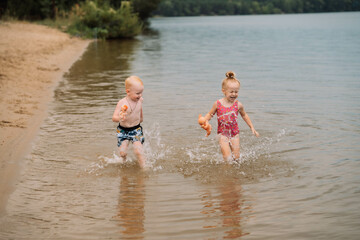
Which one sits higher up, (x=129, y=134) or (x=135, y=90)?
(x=135, y=90)

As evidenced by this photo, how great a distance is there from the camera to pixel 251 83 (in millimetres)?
12102

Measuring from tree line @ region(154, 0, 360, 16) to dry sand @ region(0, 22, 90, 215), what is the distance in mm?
90053

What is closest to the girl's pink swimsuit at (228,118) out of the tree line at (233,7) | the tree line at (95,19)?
the tree line at (95,19)

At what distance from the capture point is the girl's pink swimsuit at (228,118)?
19.5ft

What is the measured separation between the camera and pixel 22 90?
10.2 m

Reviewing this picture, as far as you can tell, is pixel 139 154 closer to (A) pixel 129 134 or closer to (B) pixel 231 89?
(A) pixel 129 134

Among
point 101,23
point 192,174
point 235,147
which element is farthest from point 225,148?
point 101,23

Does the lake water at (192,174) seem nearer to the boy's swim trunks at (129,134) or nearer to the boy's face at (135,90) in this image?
the boy's swim trunks at (129,134)

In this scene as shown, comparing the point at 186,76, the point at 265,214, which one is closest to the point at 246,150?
the point at 265,214

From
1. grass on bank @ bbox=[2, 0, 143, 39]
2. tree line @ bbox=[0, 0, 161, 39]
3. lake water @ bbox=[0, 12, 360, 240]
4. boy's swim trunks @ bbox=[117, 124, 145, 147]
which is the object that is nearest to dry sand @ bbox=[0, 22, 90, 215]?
lake water @ bbox=[0, 12, 360, 240]

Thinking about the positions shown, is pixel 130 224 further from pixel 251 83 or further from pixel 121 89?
pixel 251 83

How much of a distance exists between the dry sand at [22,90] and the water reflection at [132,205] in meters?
1.18

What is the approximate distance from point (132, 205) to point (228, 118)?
197cm

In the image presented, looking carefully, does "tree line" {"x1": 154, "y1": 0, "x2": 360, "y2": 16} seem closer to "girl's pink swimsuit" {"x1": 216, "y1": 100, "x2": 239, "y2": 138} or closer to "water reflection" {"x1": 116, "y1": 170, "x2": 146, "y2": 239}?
"girl's pink swimsuit" {"x1": 216, "y1": 100, "x2": 239, "y2": 138}
